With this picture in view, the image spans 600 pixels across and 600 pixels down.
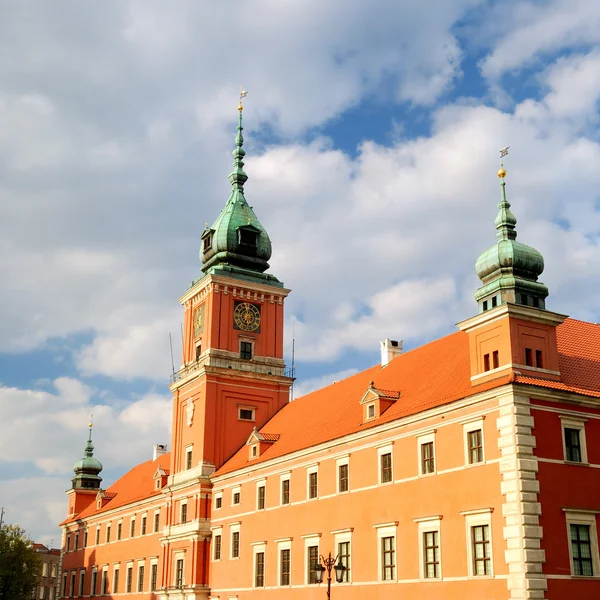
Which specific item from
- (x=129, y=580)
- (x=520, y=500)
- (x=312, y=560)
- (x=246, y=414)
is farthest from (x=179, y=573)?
(x=520, y=500)

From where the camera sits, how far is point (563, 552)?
24141 millimetres

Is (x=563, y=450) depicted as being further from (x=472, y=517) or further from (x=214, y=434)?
(x=214, y=434)

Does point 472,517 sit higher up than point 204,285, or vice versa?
point 204,285

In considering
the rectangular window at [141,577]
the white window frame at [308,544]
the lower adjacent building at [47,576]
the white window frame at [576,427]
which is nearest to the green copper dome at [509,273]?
the white window frame at [576,427]

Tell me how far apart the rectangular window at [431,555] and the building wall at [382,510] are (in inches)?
8.2

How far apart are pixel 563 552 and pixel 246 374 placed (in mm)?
25186

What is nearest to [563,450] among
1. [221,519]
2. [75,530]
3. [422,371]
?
[422,371]

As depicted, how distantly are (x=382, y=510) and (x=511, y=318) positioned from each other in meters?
8.45

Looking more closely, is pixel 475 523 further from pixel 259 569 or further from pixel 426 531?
pixel 259 569

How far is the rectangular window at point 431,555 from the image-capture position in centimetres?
2689

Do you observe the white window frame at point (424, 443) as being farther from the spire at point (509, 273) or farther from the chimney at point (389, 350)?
the chimney at point (389, 350)

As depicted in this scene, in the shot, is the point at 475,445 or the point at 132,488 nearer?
the point at 475,445

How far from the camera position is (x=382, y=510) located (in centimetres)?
3008

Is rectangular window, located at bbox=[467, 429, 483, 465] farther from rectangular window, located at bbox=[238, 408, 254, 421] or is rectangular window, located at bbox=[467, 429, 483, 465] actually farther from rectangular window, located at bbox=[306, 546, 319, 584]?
rectangular window, located at bbox=[238, 408, 254, 421]
